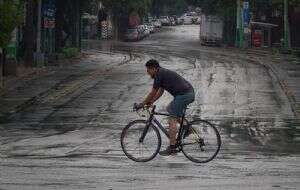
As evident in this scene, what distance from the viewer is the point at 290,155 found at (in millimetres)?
14461

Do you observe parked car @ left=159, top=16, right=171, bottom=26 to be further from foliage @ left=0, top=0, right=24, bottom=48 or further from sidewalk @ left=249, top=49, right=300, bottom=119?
foliage @ left=0, top=0, right=24, bottom=48

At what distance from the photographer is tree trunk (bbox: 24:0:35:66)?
40062 millimetres

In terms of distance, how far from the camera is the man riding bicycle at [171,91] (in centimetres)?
1311

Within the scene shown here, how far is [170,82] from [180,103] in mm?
409

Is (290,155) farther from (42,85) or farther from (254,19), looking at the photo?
(254,19)

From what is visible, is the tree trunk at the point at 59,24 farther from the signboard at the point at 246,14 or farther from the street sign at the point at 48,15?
the signboard at the point at 246,14

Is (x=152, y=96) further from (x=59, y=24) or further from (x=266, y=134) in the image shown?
(x=59, y=24)

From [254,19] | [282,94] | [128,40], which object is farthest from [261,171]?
[128,40]

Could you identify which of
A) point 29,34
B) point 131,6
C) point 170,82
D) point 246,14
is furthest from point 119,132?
point 131,6

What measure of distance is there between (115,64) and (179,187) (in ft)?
109

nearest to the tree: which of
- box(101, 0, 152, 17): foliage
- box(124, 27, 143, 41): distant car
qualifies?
box(101, 0, 152, 17): foliage

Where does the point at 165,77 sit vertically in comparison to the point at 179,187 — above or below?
above

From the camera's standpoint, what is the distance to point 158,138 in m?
13.4

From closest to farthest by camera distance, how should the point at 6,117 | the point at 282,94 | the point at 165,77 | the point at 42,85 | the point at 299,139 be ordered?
1. the point at 165,77
2. the point at 299,139
3. the point at 6,117
4. the point at 282,94
5. the point at 42,85
